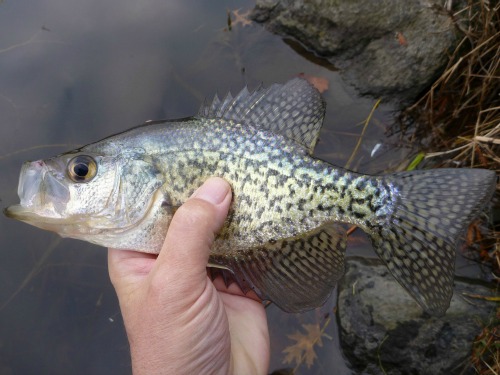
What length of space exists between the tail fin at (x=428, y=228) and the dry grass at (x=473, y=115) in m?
1.51

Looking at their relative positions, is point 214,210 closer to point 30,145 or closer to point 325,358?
point 325,358

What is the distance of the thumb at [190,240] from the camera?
84.7 inches

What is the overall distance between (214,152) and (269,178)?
13.7 inches

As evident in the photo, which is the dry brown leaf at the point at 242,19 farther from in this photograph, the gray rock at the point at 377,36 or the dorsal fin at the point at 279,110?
the dorsal fin at the point at 279,110

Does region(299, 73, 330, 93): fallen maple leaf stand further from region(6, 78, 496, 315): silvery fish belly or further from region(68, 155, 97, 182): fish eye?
region(68, 155, 97, 182): fish eye

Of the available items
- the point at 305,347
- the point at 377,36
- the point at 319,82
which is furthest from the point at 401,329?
the point at 377,36

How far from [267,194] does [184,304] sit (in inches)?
29.4

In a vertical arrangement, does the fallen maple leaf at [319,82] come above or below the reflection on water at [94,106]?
above

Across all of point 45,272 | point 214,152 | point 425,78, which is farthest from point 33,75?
point 425,78

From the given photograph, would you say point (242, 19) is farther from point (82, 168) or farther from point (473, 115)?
point (82, 168)

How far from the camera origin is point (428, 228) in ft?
7.48

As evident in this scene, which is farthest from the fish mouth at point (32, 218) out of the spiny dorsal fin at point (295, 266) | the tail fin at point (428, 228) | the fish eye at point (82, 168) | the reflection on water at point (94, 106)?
the reflection on water at point (94, 106)

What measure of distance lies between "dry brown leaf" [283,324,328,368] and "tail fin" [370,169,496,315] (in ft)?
5.74

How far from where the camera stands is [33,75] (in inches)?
187
